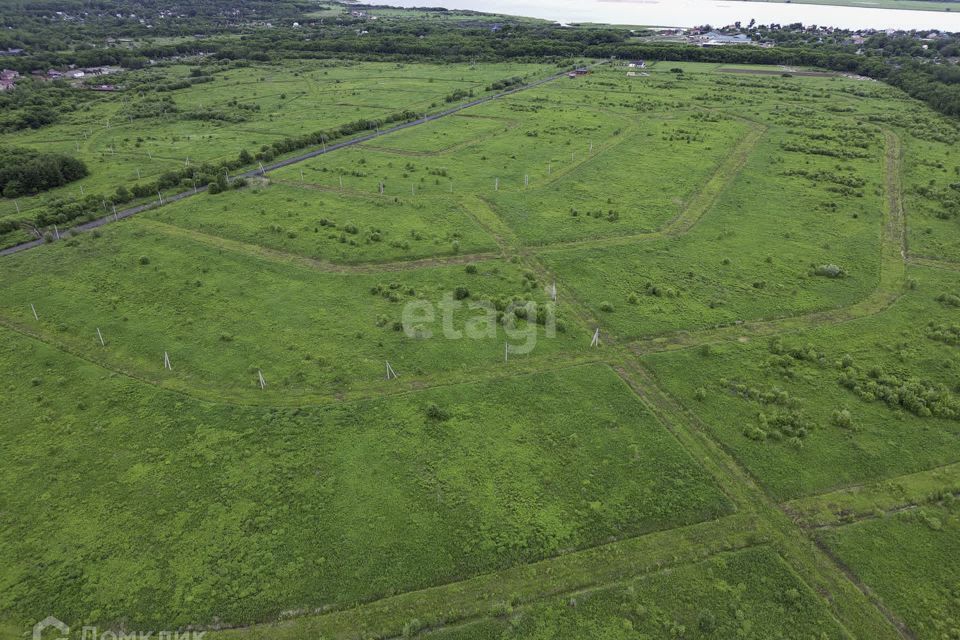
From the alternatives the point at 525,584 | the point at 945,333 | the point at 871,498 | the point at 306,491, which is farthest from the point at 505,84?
the point at 525,584

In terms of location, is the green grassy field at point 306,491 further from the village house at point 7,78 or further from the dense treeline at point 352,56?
the village house at point 7,78

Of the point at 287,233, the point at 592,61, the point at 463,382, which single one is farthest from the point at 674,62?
the point at 463,382

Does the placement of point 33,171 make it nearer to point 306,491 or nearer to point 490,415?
point 306,491

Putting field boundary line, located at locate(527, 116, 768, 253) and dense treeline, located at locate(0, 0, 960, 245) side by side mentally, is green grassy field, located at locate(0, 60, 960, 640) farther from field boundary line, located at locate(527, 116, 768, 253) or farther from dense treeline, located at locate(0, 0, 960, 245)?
dense treeline, located at locate(0, 0, 960, 245)

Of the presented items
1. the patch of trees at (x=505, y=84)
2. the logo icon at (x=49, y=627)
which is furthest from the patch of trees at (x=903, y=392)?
the patch of trees at (x=505, y=84)

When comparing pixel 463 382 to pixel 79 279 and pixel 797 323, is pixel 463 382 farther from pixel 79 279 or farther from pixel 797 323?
pixel 79 279

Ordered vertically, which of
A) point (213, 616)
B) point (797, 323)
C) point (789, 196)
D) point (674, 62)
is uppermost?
point (674, 62)
